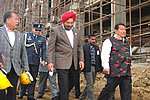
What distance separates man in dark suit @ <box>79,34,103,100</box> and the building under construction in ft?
5.87

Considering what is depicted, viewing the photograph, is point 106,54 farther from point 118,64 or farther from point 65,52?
point 65,52

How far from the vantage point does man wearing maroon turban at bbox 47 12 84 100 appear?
378 cm

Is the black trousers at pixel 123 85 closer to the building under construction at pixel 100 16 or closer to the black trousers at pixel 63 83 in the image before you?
the black trousers at pixel 63 83

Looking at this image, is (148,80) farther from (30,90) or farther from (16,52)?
(16,52)

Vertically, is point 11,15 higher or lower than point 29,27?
lower

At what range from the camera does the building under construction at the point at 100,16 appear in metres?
8.41

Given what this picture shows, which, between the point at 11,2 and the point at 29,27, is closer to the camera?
the point at 29,27

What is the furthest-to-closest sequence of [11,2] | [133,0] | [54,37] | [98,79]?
[11,2], [133,0], [98,79], [54,37]

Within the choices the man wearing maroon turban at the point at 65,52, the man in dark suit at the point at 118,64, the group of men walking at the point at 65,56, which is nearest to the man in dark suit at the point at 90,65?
the group of men walking at the point at 65,56

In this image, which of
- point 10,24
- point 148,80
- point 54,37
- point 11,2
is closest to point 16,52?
point 10,24

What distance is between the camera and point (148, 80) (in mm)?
5793

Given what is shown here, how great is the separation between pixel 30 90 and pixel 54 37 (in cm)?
197

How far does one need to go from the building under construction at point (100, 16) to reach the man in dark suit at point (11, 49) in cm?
447

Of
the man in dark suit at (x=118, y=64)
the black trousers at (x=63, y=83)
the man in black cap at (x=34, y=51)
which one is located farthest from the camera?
the man in black cap at (x=34, y=51)
